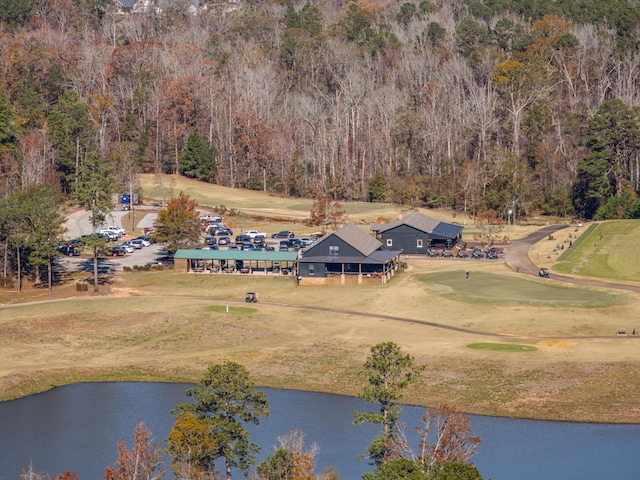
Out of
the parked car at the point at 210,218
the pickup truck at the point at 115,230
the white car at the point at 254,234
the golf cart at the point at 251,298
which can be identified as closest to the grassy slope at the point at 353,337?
the golf cart at the point at 251,298

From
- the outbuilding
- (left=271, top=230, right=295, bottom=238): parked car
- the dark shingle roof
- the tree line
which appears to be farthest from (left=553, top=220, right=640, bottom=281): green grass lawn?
the tree line

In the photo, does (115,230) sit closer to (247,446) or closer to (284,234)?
(284,234)

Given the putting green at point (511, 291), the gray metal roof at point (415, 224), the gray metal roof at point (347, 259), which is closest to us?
the putting green at point (511, 291)

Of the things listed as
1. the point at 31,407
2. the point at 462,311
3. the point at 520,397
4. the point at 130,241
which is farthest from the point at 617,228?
the point at 31,407

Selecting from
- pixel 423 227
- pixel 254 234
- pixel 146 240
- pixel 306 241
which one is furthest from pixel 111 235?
pixel 423 227

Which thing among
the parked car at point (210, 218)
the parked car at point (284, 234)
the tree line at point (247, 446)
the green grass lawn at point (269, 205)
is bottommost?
the tree line at point (247, 446)

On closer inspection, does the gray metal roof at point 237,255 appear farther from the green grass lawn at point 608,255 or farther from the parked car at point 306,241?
the green grass lawn at point 608,255
